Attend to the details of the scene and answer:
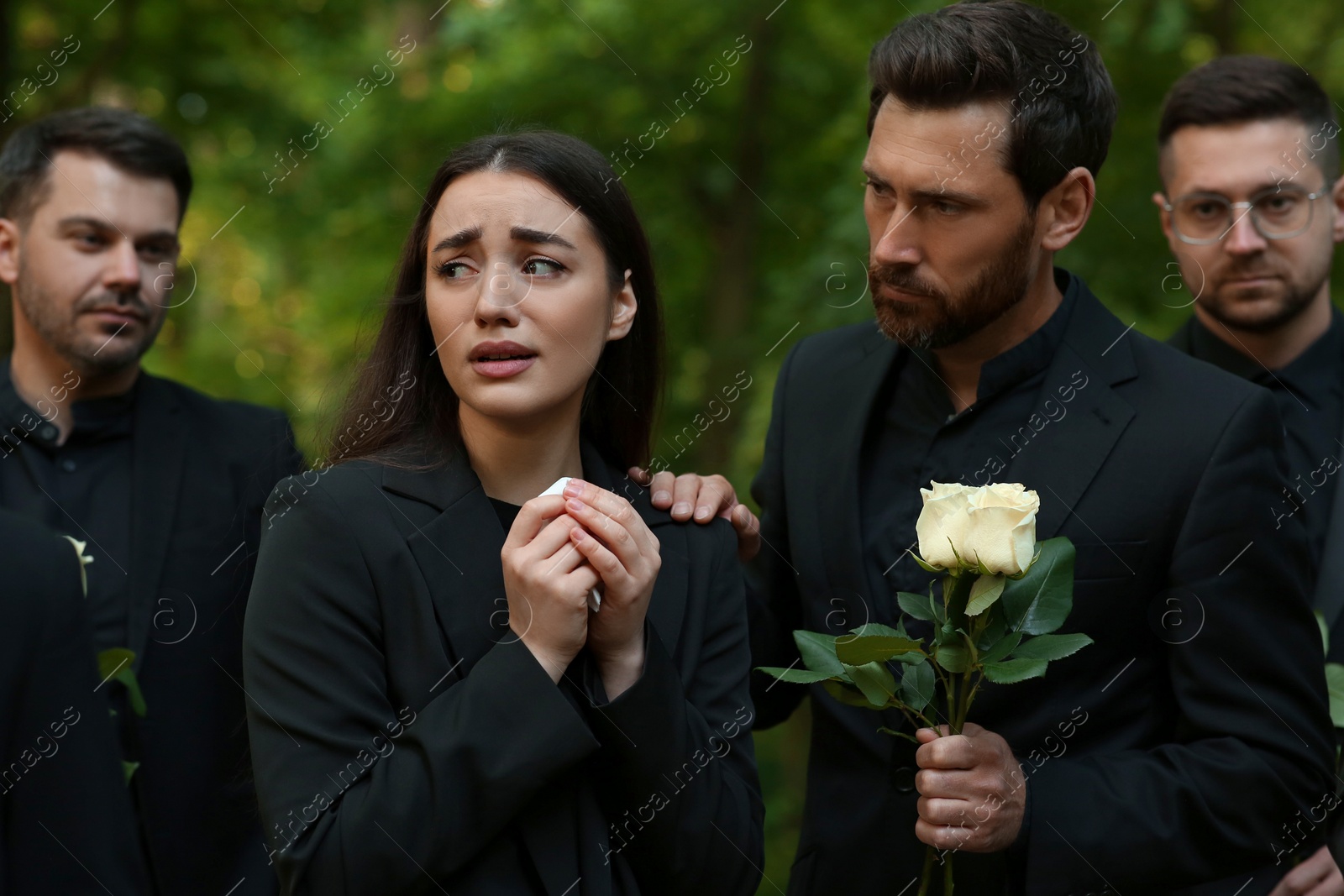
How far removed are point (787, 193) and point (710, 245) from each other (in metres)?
0.73

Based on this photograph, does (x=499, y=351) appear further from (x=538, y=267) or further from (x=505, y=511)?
(x=505, y=511)

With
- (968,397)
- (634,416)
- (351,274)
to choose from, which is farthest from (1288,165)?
(351,274)

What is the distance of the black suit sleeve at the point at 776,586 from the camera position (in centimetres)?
341

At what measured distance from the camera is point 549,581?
2244 millimetres

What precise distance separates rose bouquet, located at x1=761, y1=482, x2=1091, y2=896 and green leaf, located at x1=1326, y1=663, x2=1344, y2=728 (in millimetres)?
994

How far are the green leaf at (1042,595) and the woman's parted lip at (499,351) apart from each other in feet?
3.26

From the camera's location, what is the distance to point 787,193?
10.6 meters

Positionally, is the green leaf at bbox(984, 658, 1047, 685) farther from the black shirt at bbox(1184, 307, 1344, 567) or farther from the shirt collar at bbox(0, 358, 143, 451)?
the shirt collar at bbox(0, 358, 143, 451)

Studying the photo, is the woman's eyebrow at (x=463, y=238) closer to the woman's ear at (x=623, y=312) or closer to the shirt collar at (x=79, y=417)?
the woman's ear at (x=623, y=312)

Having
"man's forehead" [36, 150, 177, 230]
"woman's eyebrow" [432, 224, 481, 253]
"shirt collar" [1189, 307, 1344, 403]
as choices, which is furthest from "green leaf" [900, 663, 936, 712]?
"man's forehead" [36, 150, 177, 230]

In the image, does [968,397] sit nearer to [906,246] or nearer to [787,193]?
[906,246]

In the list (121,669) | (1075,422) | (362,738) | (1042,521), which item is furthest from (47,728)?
(1075,422)

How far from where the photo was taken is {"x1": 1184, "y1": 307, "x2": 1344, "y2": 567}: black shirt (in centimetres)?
362

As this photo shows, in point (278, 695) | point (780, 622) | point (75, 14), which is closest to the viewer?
point (278, 695)
